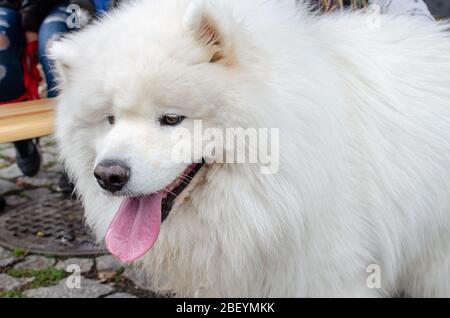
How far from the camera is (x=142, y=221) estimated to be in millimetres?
2254

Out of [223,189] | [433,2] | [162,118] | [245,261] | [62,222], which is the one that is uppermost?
[433,2]

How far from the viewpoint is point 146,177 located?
6.67 feet

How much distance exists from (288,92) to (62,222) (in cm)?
271

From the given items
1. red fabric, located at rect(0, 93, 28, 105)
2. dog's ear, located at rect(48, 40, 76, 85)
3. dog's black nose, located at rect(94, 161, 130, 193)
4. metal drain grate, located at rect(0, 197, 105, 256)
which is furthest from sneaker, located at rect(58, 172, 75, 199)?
dog's black nose, located at rect(94, 161, 130, 193)

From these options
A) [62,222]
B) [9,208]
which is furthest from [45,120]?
[9,208]

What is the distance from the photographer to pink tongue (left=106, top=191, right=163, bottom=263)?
2.22 metres

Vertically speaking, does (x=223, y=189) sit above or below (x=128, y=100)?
below

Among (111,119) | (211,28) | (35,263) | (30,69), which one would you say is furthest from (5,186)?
(211,28)

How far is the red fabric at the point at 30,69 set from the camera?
14.9ft

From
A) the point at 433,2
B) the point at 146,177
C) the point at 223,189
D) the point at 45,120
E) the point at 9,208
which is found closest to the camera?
the point at 146,177

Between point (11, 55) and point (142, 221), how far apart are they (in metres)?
2.75

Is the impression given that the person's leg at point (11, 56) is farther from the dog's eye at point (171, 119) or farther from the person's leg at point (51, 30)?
the dog's eye at point (171, 119)

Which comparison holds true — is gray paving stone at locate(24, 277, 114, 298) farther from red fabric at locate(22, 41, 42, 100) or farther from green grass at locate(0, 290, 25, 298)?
red fabric at locate(22, 41, 42, 100)

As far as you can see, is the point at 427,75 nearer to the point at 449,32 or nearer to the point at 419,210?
the point at 449,32
